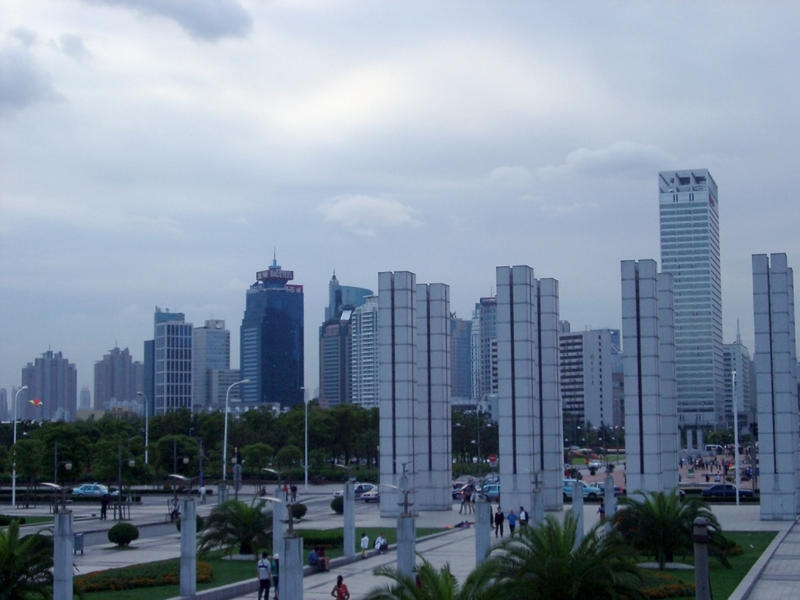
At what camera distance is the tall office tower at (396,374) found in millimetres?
47375

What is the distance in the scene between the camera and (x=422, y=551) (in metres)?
34.9

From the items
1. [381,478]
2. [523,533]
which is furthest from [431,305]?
[523,533]

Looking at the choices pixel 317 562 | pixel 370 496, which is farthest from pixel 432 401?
pixel 317 562

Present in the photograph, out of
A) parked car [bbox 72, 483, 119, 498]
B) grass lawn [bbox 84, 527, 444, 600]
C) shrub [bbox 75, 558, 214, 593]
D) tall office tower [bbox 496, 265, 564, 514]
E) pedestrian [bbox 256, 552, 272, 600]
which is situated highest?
tall office tower [bbox 496, 265, 564, 514]

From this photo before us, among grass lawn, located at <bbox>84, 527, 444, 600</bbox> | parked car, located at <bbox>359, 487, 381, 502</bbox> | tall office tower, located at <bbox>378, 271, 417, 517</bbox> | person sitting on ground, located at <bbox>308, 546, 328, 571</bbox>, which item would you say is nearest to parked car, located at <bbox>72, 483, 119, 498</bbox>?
parked car, located at <bbox>359, 487, 381, 502</bbox>

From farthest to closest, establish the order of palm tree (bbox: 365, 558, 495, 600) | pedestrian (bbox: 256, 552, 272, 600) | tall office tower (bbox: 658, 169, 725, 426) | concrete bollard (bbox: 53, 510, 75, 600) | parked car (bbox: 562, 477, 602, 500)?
1. tall office tower (bbox: 658, 169, 725, 426)
2. parked car (bbox: 562, 477, 602, 500)
3. pedestrian (bbox: 256, 552, 272, 600)
4. concrete bollard (bbox: 53, 510, 75, 600)
5. palm tree (bbox: 365, 558, 495, 600)

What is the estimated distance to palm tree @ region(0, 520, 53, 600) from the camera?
20000mm

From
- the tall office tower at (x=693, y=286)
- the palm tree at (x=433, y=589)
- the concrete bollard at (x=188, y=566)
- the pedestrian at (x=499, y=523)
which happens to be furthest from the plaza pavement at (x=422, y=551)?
the tall office tower at (x=693, y=286)

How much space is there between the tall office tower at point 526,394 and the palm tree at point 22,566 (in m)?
27.0

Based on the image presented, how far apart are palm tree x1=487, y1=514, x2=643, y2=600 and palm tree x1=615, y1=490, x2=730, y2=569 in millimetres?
10034

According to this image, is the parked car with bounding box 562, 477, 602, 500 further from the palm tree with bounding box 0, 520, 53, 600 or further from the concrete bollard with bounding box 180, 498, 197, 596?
the palm tree with bounding box 0, 520, 53, 600

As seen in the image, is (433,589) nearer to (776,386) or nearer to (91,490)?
(776,386)

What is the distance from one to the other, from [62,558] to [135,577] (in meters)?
6.52

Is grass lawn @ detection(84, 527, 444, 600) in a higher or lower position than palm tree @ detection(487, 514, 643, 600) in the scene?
lower
